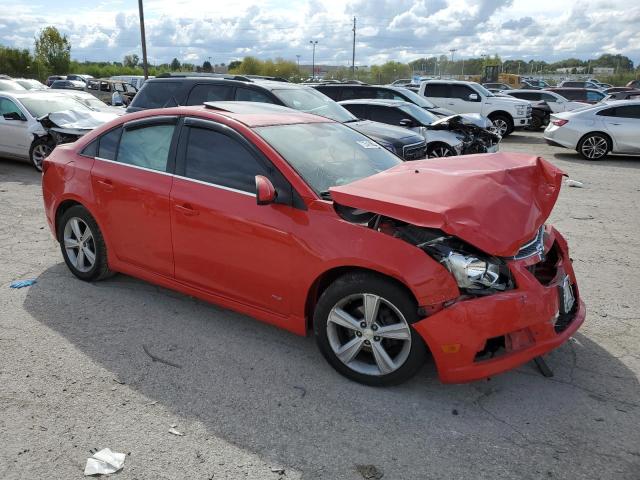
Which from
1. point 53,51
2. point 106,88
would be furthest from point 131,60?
point 106,88

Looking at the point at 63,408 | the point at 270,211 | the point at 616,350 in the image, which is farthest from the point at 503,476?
the point at 63,408

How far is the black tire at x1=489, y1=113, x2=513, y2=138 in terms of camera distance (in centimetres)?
1847

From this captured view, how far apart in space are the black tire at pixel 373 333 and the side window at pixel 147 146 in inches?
71.1

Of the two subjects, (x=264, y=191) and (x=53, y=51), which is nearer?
(x=264, y=191)

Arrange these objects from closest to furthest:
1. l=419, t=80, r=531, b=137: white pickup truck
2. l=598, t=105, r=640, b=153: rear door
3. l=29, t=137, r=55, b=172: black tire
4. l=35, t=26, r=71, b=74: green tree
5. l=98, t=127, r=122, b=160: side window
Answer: l=98, t=127, r=122, b=160: side window
l=29, t=137, r=55, b=172: black tire
l=598, t=105, r=640, b=153: rear door
l=419, t=80, r=531, b=137: white pickup truck
l=35, t=26, r=71, b=74: green tree

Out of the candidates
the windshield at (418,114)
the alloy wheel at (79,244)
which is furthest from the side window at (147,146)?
the windshield at (418,114)

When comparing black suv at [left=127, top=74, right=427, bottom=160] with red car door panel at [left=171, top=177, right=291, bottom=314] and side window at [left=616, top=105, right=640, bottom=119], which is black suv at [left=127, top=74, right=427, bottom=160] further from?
side window at [left=616, top=105, right=640, bottom=119]

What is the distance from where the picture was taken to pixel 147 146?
438cm

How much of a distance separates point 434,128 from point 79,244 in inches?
305

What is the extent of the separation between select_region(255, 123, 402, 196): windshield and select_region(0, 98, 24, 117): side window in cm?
928

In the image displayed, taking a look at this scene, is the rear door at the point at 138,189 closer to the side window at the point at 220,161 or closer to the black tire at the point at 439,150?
the side window at the point at 220,161

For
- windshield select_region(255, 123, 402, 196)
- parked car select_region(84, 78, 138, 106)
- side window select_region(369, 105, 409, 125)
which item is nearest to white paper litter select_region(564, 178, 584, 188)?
side window select_region(369, 105, 409, 125)

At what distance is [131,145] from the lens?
4488mm

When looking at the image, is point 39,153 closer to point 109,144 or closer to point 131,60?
point 109,144
